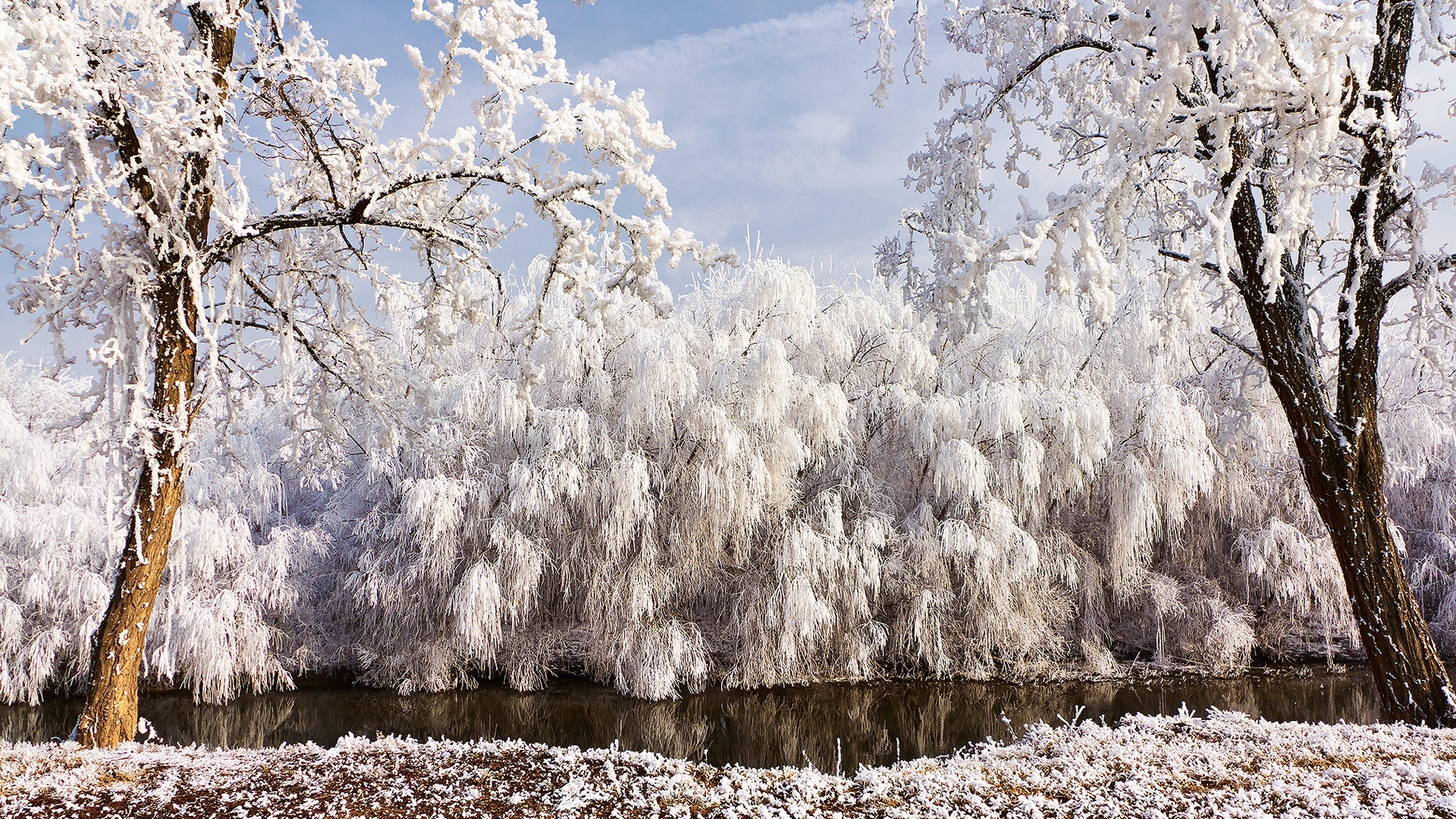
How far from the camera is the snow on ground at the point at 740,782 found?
265 cm

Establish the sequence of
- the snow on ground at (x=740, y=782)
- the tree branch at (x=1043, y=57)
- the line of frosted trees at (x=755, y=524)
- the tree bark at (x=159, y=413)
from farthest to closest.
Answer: the line of frosted trees at (x=755, y=524)
the tree branch at (x=1043, y=57)
the tree bark at (x=159, y=413)
the snow on ground at (x=740, y=782)

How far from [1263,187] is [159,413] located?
5343 mm

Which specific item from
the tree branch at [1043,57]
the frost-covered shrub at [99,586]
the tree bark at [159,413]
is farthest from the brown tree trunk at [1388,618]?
the frost-covered shrub at [99,586]

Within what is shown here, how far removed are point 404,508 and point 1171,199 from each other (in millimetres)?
7853

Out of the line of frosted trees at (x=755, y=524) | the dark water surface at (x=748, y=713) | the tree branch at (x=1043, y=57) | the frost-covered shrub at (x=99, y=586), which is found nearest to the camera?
the tree branch at (x=1043, y=57)

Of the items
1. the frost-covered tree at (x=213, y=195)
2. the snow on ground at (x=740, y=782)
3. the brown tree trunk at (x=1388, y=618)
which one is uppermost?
the frost-covered tree at (x=213, y=195)

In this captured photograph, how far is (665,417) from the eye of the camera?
8.96 metres

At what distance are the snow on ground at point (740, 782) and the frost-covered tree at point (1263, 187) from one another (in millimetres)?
1169

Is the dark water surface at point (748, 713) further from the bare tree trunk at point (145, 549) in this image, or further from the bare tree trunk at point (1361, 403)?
the bare tree trunk at point (145, 549)

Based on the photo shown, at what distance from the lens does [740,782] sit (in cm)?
298

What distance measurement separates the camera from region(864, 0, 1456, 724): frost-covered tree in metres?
3.21

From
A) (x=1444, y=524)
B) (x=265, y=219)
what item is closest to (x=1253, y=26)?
(x=265, y=219)

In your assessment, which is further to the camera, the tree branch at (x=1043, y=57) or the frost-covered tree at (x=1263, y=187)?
the tree branch at (x=1043, y=57)

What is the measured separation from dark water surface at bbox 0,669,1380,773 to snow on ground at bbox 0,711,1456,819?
3.47 m
